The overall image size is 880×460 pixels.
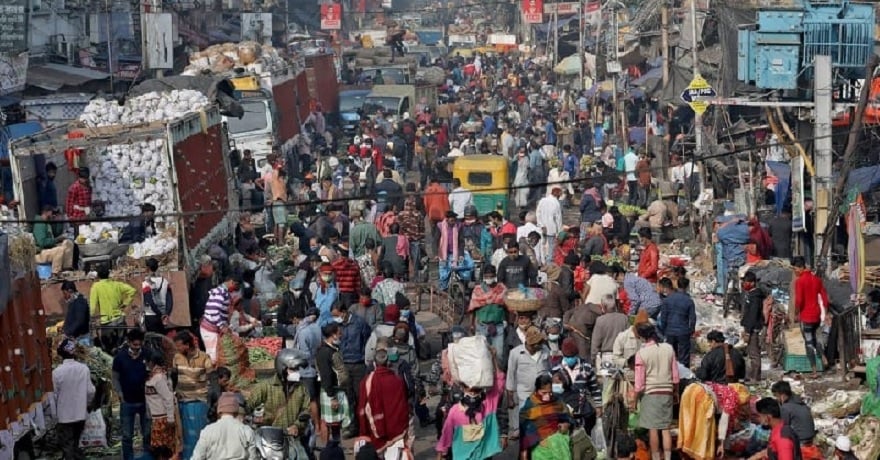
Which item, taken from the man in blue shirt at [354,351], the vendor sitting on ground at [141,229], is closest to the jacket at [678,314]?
the man in blue shirt at [354,351]

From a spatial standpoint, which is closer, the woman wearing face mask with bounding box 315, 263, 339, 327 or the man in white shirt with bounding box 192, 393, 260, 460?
the man in white shirt with bounding box 192, 393, 260, 460

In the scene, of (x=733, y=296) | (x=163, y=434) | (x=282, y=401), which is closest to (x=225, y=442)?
(x=282, y=401)

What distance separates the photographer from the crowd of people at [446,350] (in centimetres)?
1349

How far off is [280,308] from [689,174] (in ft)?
39.1

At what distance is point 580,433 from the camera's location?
12977mm

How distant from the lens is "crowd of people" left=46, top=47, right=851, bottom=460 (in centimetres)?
1349

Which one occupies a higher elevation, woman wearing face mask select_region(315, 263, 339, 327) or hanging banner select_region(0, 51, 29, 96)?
hanging banner select_region(0, 51, 29, 96)

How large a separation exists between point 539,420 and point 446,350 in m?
1.97

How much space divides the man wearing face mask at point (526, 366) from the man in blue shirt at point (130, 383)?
3.08 meters

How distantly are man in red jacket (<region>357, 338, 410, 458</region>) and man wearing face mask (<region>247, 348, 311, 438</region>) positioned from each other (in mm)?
485

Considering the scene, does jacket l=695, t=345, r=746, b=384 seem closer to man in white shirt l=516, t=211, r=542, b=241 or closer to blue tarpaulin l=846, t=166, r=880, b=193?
man in white shirt l=516, t=211, r=542, b=241

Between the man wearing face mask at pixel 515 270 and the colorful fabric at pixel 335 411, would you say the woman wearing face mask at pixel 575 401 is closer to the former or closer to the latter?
the colorful fabric at pixel 335 411

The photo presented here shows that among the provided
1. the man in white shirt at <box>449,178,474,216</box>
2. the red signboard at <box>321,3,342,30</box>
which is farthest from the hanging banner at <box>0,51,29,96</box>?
the red signboard at <box>321,3,342,30</box>

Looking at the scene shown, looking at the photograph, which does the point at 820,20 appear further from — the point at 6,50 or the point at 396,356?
the point at 6,50
